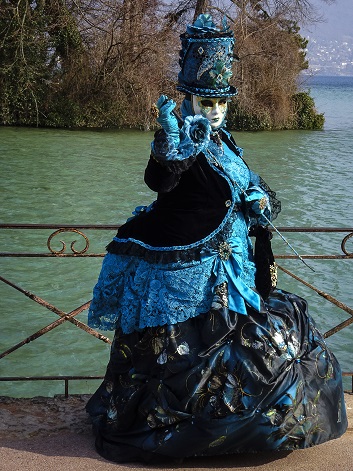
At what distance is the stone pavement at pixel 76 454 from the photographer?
2.84 m

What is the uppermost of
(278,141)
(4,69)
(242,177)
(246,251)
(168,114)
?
(168,114)

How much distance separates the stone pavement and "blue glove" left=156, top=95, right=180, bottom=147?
3.88 feet

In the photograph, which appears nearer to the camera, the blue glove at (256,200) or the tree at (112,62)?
→ the blue glove at (256,200)

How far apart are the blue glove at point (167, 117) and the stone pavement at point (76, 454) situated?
46.6 inches

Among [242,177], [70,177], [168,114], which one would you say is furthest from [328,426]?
[70,177]

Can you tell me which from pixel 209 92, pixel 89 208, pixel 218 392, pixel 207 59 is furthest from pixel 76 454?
pixel 89 208

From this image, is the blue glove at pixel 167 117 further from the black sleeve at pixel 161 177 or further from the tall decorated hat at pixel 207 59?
the tall decorated hat at pixel 207 59

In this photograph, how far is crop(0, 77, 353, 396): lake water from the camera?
6.82m

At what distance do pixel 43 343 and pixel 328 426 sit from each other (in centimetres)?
436

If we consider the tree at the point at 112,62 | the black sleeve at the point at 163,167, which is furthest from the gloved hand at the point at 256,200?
the tree at the point at 112,62

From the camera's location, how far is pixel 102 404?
3055 millimetres

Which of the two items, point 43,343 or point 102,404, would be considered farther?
point 43,343

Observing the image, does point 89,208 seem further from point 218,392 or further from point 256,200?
point 218,392

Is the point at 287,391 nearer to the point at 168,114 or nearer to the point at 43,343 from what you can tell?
the point at 168,114
